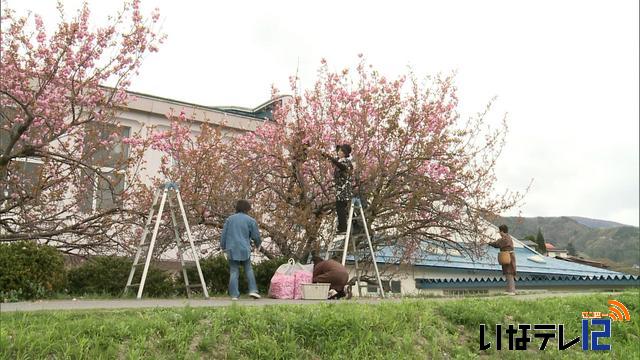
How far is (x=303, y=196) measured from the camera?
37.0 ft

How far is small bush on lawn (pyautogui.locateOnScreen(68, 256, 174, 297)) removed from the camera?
27.2 ft

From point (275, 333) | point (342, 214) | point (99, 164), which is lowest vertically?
point (275, 333)

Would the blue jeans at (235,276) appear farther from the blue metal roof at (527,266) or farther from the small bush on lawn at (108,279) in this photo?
the blue metal roof at (527,266)

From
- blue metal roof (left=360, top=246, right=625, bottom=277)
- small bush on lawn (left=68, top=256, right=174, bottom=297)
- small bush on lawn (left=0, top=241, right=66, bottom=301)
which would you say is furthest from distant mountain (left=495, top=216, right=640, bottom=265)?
A: small bush on lawn (left=0, top=241, right=66, bottom=301)

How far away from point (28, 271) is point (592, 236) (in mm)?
92518

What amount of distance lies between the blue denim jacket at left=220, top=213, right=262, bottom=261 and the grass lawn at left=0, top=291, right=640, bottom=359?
7.88 ft

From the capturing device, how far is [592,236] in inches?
3410

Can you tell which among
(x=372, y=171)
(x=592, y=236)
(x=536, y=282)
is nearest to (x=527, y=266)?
(x=536, y=282)

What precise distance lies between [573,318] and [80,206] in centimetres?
965

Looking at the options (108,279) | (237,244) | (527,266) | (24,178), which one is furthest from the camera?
(527,266)

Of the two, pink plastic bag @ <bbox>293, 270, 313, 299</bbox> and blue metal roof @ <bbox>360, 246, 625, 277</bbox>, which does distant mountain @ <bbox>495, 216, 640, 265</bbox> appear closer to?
blue metal roof @ <bbox>360, 246, 625, 277</bbox>

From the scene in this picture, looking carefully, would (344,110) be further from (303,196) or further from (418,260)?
(418,260)

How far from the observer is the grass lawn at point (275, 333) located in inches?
169

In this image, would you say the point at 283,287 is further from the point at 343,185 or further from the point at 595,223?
the point at 595,223
